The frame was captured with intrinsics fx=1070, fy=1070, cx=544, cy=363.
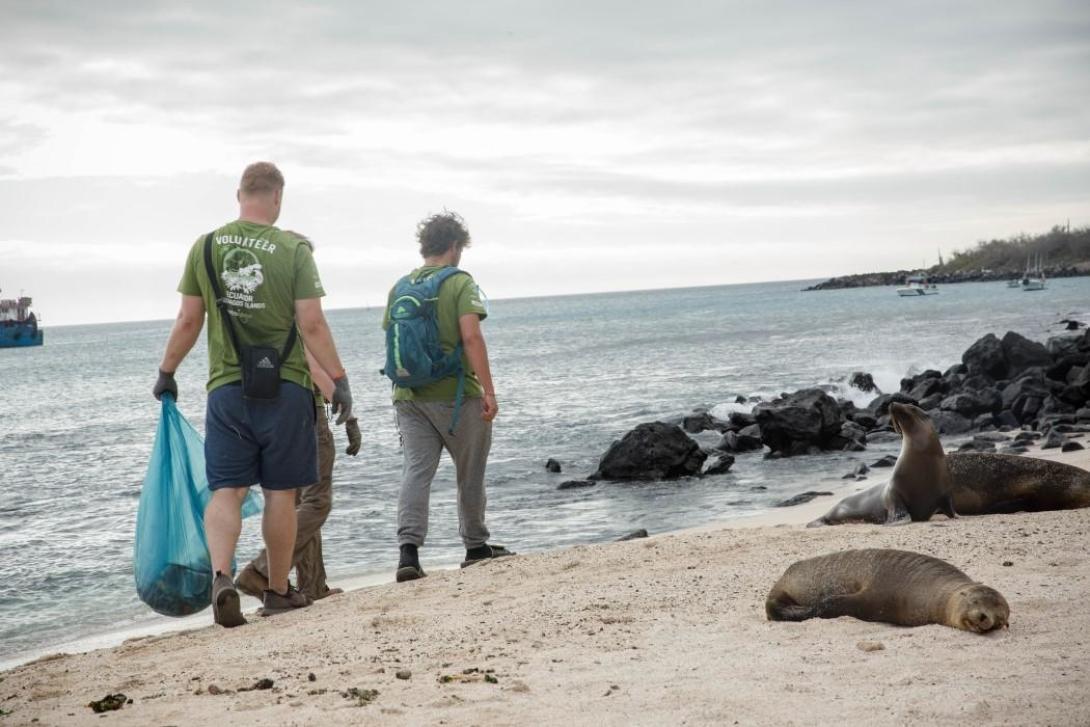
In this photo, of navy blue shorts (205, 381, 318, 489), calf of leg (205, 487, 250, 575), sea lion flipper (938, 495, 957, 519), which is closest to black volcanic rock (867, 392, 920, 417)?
sea lion flipper (938, 495, 957, 519)

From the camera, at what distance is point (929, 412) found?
58.5 feet

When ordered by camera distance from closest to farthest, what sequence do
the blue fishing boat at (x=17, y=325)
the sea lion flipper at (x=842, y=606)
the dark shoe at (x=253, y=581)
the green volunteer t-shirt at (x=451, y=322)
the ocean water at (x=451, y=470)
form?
the sea lion flipper at (x=842, y=606)
the dark shoe at (x=253, y=581)
the green volunteer t-shirt at (x=451, y=322)
the ocean water at (x=451, y=470)
the blue fishing boat at (x=17, y=325)

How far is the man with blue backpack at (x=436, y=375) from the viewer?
268 inches

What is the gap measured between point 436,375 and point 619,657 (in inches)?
111

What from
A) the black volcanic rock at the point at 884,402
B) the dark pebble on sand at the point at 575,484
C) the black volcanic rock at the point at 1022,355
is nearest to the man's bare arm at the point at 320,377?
the dark pebble on sand at the point at 575,484

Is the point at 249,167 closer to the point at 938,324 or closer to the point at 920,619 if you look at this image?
the point at 920,619

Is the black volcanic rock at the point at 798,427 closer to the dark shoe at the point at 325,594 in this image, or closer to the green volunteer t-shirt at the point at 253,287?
the dark shoe at the point at 325,594

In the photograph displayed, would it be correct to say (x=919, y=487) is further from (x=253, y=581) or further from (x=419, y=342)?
(x=253, y=581)

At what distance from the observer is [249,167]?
579 centimetres

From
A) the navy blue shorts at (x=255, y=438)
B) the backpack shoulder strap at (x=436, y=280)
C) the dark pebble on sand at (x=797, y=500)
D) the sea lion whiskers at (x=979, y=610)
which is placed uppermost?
the backpack shoulder strap at (x=436, y=280)

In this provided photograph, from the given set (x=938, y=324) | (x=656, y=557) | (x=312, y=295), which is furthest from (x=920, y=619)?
(x=938, y=324)

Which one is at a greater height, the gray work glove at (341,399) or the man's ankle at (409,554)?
the gray work glove at (341,399)

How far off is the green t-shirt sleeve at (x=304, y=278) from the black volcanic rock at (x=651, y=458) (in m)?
8.78

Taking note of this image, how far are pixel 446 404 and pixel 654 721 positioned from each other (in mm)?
3674
